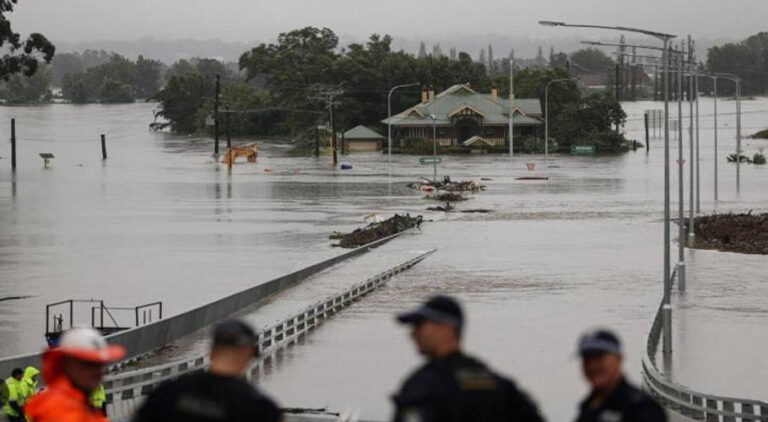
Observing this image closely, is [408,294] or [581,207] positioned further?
[581,207]

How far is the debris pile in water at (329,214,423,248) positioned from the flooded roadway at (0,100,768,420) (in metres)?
0.88

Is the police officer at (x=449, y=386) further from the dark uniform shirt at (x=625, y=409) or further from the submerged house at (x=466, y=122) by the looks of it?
the submerged house at (x=466, y=122)

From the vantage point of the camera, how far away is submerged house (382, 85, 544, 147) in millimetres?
163875

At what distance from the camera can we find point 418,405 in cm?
748

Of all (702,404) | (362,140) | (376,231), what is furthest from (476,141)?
(702,404)

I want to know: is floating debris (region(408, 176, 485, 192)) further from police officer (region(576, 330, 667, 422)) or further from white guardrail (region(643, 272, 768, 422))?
police officer (region(576, 330, 667, 422))

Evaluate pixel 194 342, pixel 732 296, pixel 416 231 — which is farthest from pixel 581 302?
pixel 416 231

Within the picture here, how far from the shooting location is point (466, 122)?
164750 millimetres

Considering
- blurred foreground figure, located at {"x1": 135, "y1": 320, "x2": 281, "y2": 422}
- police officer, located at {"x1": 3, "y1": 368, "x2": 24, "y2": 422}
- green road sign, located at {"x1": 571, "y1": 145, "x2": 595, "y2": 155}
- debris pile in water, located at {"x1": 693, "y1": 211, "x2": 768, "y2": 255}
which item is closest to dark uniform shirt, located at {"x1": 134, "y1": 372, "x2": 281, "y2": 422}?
blurred foreground figure, located at {"x1": 135, "y1": 320, "x2": 281, "y2": 422}

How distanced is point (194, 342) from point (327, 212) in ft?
149

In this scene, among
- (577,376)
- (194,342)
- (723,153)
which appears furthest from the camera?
(723,153)

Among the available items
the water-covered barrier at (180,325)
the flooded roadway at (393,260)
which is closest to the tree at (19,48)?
the flooded roadway at (393,260)

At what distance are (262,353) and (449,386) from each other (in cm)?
2496

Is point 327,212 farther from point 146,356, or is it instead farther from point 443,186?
point 146,356
